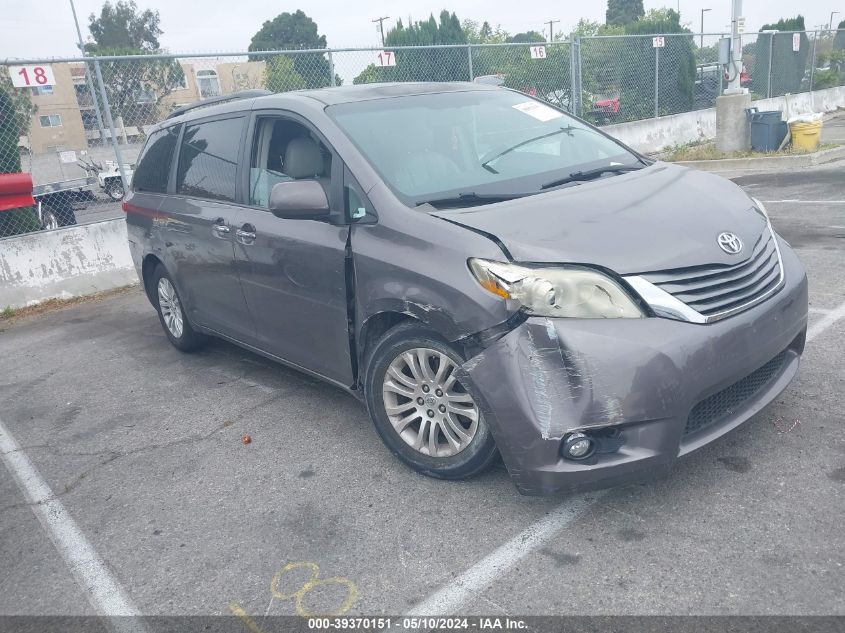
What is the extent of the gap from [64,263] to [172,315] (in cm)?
326

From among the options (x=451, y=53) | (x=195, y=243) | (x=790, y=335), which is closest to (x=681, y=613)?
(x=790, y=335)

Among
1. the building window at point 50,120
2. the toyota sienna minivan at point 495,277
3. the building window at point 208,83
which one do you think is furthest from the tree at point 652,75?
the toyota sienna minivan at point 495,277

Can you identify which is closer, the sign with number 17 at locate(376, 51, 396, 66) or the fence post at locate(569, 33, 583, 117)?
the sign with number 17 at locate(376, 51, 396, 66)

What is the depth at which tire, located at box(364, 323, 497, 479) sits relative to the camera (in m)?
3.04

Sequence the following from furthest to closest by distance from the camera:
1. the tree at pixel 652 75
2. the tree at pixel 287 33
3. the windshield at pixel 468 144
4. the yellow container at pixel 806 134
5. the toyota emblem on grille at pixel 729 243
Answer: the tree at pixel 287 33, the tree at pixel 652 75, the yellow container at pixel 806 134, the windshield at pixel 468 144, the toyota emblem on grille at pixel 729 243

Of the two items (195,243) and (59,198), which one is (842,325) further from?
(59,198)

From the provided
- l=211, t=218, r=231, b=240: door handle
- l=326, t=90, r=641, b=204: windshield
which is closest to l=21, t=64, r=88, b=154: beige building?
l=211, t=218, r=231, b=240: door handle

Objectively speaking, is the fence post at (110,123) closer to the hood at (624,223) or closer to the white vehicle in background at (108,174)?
the white vehicle in background at (108,174)

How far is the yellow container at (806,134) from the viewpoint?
12.3 metres

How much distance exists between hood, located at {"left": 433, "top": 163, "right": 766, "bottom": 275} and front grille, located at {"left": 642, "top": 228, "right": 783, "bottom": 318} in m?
0.03

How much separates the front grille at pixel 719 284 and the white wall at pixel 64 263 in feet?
23.6

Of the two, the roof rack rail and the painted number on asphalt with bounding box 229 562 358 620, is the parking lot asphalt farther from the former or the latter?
the roof rack rail

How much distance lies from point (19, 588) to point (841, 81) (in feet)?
88.8

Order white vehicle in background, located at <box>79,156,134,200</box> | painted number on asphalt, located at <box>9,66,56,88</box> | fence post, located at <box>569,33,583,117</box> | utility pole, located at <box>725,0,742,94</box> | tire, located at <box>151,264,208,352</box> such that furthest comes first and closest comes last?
fence post, located at <box>569,33,583,117</box>, utility pole, located at <box>725,0,742,94</box>, white vehicle in background, located at <box>79,156,134,200</box>, painted number on asphalt, located at <box>9,66,56,88</box>, tire, located at <box>151,264,208,352</box>
